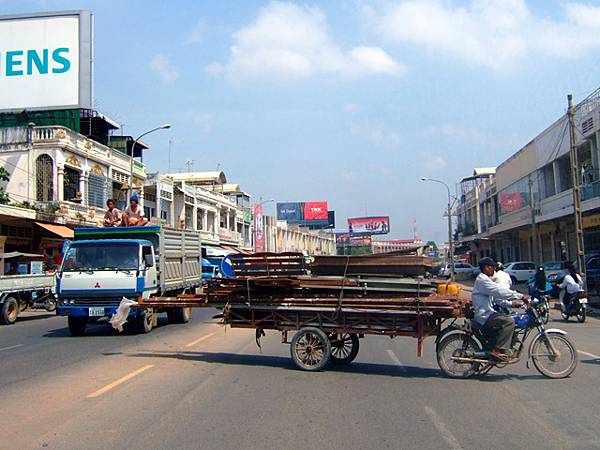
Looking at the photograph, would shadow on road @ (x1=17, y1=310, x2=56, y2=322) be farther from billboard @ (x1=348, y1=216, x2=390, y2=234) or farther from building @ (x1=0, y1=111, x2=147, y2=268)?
billboard @ (x1=348, y1=216, x2=390, y2=234)

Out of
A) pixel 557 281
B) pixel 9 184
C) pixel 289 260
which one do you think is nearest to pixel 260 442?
pixel 289 260

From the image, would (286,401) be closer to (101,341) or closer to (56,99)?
(101,341)

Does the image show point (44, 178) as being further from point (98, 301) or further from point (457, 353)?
point (457, 353)

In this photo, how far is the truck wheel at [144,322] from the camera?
45.8ft

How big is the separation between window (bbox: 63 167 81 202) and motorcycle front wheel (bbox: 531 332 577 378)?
1077 inches

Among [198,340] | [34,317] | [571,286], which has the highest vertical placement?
[571,286]

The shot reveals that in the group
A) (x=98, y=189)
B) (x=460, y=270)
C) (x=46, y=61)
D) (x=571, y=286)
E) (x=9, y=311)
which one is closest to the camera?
(x=571, y=286)

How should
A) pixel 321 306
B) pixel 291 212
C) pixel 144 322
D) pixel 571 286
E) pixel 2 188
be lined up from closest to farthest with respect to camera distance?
pixel 321 306, pixel 144 322, pixel 571 286, pixel 2 188, pixel 291 212

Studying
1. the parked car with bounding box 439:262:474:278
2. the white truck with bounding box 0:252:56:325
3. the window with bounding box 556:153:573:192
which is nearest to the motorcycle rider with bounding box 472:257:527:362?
the white truck with bounding box 0:252:56:325

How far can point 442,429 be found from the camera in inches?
229

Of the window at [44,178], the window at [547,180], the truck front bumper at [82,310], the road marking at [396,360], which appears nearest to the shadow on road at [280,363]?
the road marking at [396,360]

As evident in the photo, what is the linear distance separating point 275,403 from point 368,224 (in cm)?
10985

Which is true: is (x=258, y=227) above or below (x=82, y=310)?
above

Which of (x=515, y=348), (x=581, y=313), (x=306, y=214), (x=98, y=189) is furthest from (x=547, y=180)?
(x=306, y=214)
